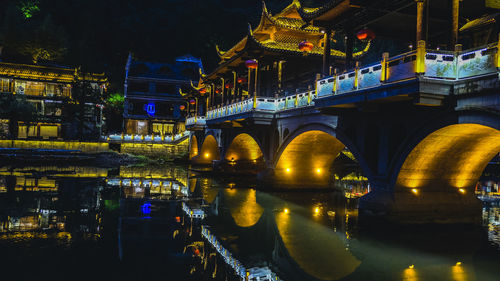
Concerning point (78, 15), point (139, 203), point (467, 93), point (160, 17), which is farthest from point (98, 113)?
point (467, 93)

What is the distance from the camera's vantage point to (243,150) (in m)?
34.1

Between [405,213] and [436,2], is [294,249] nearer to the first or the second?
[405,213]

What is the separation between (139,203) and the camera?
18672 millimetres

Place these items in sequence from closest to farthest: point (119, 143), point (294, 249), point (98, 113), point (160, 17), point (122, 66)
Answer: point (294, 249)
point (119, 143)
point (98, 113)
point (122, 66)
point (160, 17)

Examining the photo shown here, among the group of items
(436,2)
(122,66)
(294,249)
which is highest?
Result: (122,66)

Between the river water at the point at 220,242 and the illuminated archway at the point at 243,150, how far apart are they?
11.7 metres

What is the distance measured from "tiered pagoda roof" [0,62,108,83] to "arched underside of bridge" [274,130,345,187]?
40131 millimetres

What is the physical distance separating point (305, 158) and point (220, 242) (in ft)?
38.6

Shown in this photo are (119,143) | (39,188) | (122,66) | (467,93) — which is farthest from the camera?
(122,66)

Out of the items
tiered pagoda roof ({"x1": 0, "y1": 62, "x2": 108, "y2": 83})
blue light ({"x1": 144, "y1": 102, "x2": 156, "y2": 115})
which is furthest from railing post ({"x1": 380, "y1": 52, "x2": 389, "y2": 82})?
blue light ({"x1": 144, "y1": 102, "x2": 156, "y2": 115})

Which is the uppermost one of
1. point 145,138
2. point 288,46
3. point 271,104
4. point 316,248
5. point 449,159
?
point 288,46

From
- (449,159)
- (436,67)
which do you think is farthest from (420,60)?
(449,159)

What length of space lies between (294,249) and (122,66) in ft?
224

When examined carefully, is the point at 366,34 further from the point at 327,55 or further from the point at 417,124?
the point at 417,124
